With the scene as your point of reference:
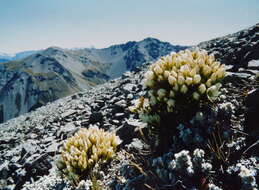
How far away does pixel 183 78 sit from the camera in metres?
3.71

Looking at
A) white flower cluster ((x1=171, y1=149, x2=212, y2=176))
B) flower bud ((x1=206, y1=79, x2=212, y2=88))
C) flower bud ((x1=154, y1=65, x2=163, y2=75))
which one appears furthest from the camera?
flower bud ((x1=154, y1=65, x2=163, y2=75))

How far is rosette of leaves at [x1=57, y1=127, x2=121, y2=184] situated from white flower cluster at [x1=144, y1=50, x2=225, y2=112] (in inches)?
66.8

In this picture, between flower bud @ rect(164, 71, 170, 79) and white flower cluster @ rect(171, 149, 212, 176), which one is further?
flower bud @ rect(164, 71, 170, 79)

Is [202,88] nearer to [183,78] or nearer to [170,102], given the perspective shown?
[183,78]

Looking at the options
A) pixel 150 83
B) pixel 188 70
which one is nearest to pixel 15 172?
pixel 150 83

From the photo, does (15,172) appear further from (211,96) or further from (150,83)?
(211,96)

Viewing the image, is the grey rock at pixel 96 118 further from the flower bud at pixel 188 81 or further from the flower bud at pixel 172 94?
the flower bud at pixel 188 81

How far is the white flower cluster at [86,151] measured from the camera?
476 centimetres

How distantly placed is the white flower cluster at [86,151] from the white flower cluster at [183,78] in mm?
1686

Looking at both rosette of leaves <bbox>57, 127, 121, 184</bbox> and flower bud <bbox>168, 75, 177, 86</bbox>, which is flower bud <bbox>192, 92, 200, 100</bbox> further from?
rosette of leaves <bbox>57, 127, 121, 184</bbox>

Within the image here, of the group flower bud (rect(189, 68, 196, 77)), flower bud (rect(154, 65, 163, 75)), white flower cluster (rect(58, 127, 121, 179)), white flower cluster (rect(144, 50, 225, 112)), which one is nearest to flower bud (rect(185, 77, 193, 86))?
white flower cluster (rect(144, 50, 225, 112))

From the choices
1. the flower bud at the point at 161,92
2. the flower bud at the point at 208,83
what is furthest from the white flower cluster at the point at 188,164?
the flower bud at the point at 208,83

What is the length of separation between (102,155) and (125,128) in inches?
65.8

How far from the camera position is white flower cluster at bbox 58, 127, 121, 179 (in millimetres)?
4758
